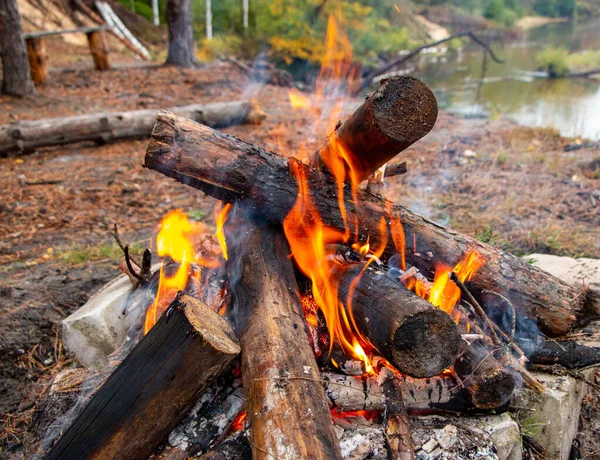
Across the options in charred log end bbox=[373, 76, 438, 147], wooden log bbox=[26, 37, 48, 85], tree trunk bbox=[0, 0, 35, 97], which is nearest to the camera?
charred log end bbox=[373, 76, 438, 147]

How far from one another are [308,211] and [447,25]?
3467cm

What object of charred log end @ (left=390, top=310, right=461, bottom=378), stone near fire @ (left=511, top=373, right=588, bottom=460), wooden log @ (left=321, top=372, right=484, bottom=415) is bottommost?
stone near fire @ (left=511, top=373, right=588, bottom=460)

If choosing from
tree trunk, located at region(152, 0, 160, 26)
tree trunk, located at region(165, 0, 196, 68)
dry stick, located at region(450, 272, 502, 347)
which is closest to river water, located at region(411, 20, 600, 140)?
tree trunk, located at region(165, 0, 196, 68)

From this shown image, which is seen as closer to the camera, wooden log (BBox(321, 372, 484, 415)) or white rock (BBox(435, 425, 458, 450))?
white rock (BBox(435, 425, 458, 450))

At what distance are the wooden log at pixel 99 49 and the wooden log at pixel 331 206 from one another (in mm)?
11908

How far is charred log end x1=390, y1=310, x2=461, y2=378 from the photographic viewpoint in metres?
2.12

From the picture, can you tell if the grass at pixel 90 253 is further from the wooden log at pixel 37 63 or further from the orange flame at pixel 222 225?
the wooden log at pixel 37 63

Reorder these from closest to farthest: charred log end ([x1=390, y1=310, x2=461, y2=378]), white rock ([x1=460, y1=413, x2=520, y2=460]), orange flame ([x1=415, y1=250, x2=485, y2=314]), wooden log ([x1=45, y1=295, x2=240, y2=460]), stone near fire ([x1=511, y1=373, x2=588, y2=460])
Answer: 1. wooden log ([x1=45, y1=295, x2=240, y2=460])
2. charred log end ([x1=390, y1=310, x2=461, y2=378])
3. white rock ([x1=460, y1=413, x2=520, y2=460])
4. stone near fire ([x1=511, y1=373, x2=588, y2=460])
5. orange flame ([x1=415, y1=250, x2=485, y2=314])

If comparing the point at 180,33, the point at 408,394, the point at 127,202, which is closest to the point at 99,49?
the point at 180,33

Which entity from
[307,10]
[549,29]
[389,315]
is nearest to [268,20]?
[307,10]

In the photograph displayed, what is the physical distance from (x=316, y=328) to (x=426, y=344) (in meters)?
0.67

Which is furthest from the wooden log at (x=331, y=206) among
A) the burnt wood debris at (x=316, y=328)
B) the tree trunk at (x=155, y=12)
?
the tree trunk at (x=155, y=12)

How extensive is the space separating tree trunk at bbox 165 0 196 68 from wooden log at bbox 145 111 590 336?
38.7 feet

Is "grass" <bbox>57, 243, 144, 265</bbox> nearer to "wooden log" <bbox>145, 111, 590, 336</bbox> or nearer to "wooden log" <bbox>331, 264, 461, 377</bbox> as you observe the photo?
"wooden log" <bbox>145, 111, 590, 336</bbox>
